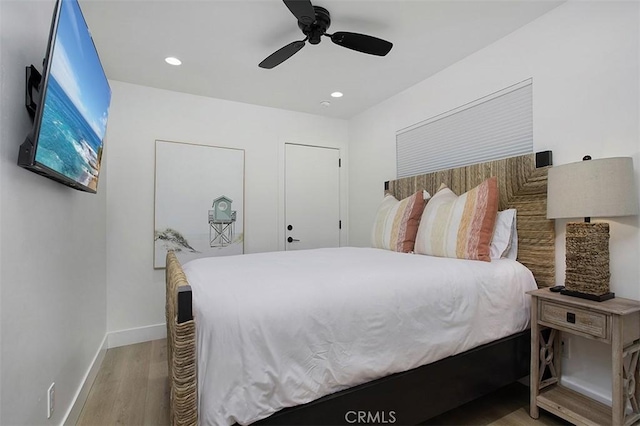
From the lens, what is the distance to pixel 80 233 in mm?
2004

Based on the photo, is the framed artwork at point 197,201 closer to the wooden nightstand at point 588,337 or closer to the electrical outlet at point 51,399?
the electrical outlet at point 51,399

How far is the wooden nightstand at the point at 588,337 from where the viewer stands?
145cm

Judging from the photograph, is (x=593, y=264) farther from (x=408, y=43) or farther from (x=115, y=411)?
(x=115, y=411)

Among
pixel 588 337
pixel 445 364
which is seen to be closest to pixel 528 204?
pixel 588 337

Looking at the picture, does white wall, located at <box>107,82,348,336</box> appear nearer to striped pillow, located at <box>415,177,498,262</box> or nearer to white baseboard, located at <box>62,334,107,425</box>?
white baseboard, located at <box>62,334,107,425</box>

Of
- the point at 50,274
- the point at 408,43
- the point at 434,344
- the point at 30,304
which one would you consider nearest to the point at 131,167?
the point at 50,274

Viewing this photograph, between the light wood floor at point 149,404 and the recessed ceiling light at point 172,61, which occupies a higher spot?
the recessed ceiling light at point 172,61

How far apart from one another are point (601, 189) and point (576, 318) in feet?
2.22

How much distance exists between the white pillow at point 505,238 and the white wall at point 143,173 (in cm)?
248

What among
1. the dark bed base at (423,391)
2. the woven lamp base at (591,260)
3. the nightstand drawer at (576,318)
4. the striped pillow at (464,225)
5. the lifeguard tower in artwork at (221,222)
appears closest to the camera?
the dark bed base at (423,391)

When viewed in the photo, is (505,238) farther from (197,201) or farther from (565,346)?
(197,201)

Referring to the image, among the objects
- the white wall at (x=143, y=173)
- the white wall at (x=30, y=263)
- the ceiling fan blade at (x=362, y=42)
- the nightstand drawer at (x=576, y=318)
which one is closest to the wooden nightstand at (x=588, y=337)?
the nightstand drawer at (x=576, y=318)

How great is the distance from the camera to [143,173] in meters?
3.07

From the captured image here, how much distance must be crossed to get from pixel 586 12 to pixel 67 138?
2933 millimetres
